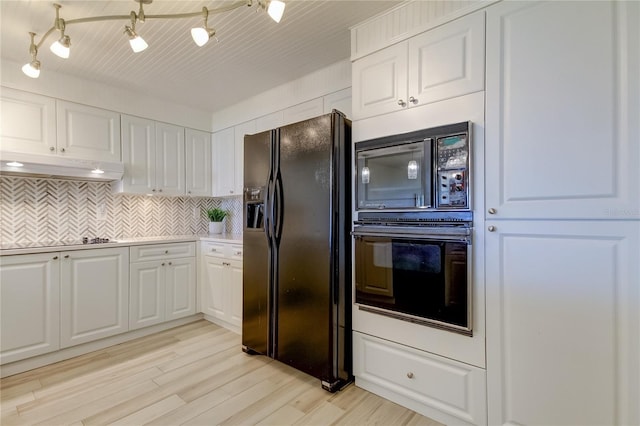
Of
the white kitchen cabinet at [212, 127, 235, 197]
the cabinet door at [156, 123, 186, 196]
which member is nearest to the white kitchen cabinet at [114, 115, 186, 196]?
the cabinet door at [156, 123, 186, 196]

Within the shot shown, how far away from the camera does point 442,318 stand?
1605 millimetres

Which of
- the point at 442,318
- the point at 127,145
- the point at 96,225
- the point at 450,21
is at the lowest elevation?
the point at 442,318

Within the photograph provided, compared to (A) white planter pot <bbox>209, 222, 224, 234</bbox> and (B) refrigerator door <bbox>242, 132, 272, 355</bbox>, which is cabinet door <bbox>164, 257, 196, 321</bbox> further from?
(B) refrigerator door <bbox>242, 132, 272, 355</bbox>

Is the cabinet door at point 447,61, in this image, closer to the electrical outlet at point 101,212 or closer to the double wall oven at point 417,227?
the double wall oven at point 417,227

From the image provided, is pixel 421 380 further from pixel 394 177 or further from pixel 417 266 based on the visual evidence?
pixel 394 177

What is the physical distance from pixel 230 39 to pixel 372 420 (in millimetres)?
2582

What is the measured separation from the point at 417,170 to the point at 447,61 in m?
0.60

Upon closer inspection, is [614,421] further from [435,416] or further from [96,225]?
[96,225]

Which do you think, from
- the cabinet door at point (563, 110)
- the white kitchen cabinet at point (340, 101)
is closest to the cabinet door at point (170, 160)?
the white kitchen cabinet at point (340, 101)

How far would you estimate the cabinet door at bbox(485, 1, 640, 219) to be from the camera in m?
1.21

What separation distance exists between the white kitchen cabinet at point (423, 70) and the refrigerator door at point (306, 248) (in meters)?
0.32

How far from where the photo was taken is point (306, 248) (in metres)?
2.10

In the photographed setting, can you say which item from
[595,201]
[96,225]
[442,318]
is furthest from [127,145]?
[595,201]

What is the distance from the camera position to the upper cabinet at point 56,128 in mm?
2428
